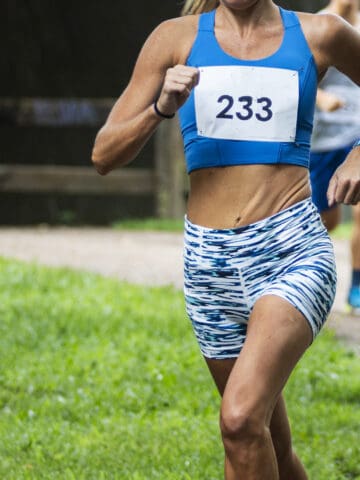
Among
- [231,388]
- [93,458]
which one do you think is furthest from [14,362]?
[231,388]

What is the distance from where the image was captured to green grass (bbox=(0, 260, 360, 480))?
473 cm

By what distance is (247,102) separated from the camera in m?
3.30

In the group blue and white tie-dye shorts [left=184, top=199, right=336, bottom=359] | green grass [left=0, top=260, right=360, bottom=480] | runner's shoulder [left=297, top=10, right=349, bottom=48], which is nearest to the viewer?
blue and white tie-dye shorts [left=184, top=199, right=336, bottom=359]

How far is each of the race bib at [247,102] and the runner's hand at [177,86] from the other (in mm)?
144

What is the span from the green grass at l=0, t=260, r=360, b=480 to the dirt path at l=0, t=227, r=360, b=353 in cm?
125

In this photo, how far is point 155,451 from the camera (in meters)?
4.86

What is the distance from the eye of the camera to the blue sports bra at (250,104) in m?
3.31

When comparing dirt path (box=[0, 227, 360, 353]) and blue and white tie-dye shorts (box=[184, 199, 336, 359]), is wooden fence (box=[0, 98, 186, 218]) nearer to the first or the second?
dirt path (box=[0, 227, 360, 353])

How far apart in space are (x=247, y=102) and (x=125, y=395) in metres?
2.78

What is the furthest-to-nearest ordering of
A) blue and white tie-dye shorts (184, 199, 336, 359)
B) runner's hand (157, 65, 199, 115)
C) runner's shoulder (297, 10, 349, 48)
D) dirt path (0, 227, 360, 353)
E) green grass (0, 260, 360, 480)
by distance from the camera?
dirt path (0, 227, 360, 353)
green grass (0, 260, 360, 480)
runner's shoulder (297, 10, 349, 48)
blue and white tie-dye shorts (184, 199, 336, 359)
runner's hand (157, 65, 199, 115)

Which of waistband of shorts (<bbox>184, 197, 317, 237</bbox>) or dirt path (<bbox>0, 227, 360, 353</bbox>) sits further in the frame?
dirt path (<bbox>0, 227, 360, 353</bbox>)

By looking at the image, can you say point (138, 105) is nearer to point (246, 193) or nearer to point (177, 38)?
point (177, 38)

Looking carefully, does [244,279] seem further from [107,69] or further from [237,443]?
[107,69]

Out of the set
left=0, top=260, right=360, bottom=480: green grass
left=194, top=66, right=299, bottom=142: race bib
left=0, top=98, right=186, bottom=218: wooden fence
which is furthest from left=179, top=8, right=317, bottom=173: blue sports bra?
left=0, top=98, right=186, bottom=218: wooden fence
